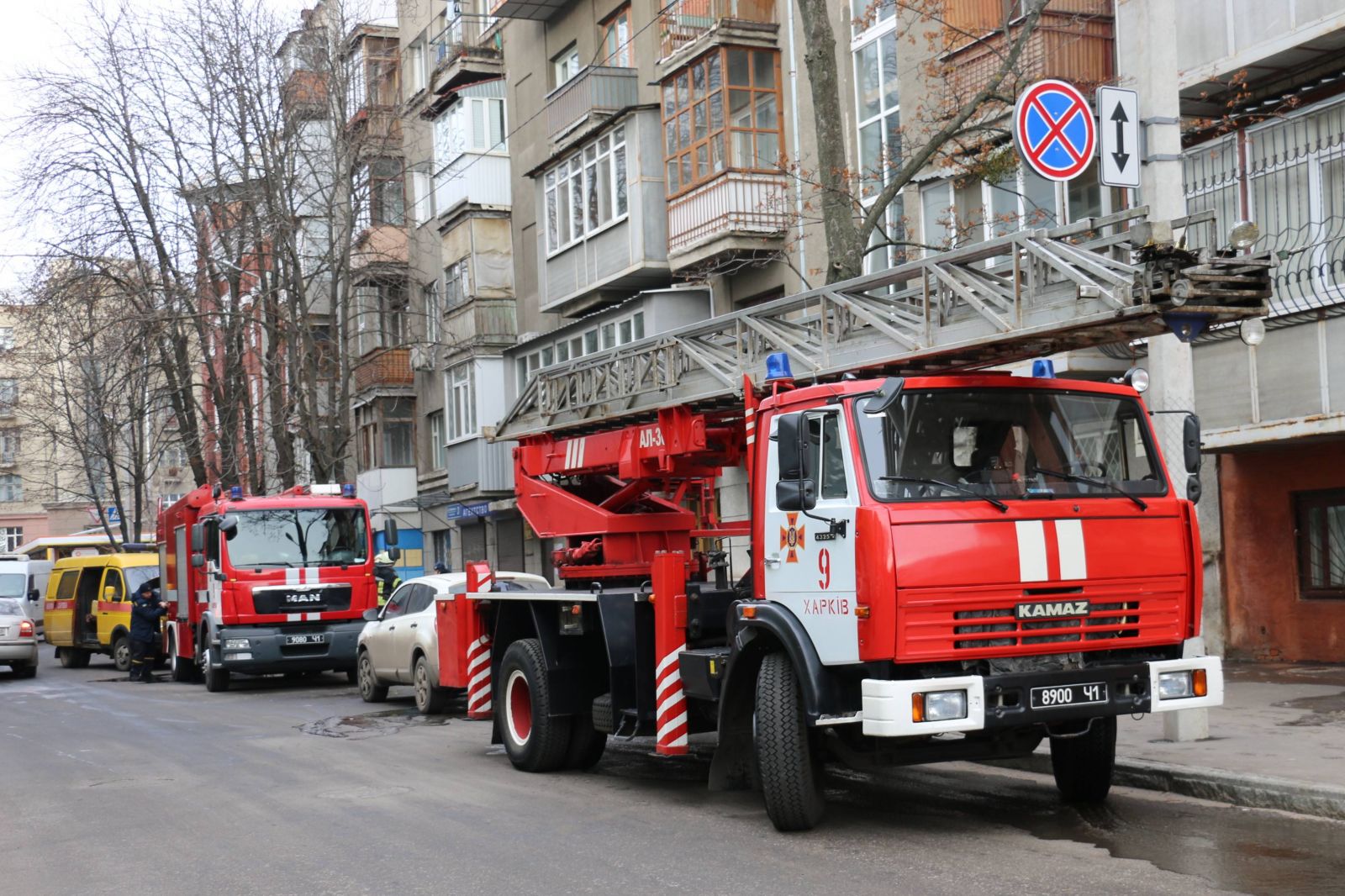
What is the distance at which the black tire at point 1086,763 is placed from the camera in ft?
29.1

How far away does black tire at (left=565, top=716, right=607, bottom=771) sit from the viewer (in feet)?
36.6

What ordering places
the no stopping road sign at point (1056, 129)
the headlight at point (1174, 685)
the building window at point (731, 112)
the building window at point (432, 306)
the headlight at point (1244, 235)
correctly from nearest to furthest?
1. the headlight at point (1244, 235)
2. the headlight at point (1174, 685)
3. the no stopping road sign at point (1056, 129)
4. the building window at point (731, 112)
5. the building window at point (432, 306)

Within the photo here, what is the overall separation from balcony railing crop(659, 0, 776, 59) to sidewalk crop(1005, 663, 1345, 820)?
46.3ft

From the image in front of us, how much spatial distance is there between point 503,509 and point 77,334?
9623mm

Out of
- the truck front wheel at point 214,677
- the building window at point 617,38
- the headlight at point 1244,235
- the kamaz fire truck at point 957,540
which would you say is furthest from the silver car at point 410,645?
the building window at point 617,38

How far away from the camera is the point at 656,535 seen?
11594 mm

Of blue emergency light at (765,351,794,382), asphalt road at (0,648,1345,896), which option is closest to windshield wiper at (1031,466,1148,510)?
blue emergency light at (765,351,794,382)

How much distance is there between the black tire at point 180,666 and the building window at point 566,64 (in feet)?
46.2

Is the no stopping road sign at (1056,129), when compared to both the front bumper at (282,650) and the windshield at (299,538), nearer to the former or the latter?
the front bumper at (282,650)

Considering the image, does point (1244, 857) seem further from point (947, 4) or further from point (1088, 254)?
point (947, 4)

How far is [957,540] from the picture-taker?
775 centimetres

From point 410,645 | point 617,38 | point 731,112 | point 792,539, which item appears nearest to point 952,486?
point 792,539

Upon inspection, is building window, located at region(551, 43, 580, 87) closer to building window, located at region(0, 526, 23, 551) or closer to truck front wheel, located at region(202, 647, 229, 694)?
truck front wheel, located at region(202, 647, 229, 694)

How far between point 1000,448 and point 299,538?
48.8 ft
